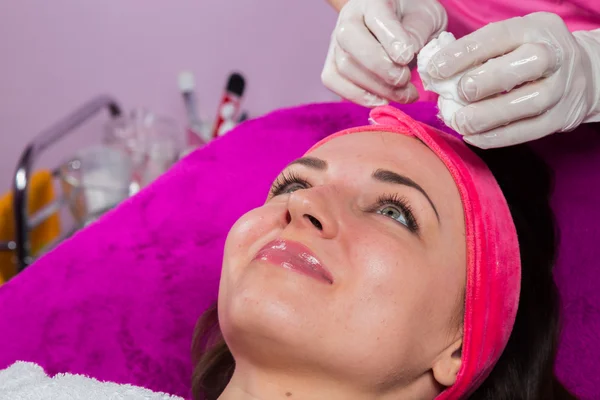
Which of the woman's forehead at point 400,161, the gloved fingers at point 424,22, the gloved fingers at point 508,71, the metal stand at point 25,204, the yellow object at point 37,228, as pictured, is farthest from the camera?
the yellow object at point 37,228

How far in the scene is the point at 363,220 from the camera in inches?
35.0

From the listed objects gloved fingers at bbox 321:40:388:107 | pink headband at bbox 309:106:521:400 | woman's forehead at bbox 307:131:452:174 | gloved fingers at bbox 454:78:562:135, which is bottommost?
pink headband at bbox 309:106:521:400

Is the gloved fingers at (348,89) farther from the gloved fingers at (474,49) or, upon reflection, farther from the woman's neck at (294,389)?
the woman's neck at (294,389)

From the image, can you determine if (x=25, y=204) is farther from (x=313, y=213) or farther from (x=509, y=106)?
(x=509, y=106)

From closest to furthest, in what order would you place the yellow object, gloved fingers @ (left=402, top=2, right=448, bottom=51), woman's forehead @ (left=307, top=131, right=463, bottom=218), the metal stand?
woman's forehead @ (left=307, top=131, right=463, bottom=218) → gloved fingers @ (left=402, top=2, right=448, bottom=51) → the metal stand → the yellow object

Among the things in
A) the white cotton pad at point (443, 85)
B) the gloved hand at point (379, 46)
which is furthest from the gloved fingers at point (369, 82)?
the white cotton pad at point (443, 85)

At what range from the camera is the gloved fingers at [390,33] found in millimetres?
940

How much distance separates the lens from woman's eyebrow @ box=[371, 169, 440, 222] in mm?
920

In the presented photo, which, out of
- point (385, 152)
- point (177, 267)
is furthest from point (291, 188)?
point (177, 267)

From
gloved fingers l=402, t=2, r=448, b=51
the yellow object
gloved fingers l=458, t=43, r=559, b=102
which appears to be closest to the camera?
gloved fingers l=458, t=43, r=559, b=102

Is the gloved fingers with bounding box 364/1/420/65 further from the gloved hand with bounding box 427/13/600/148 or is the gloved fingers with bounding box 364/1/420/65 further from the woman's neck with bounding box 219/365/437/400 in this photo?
the woman's neck with bounding box 219/365/437/400

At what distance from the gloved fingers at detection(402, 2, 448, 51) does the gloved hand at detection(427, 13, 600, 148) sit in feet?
0.63

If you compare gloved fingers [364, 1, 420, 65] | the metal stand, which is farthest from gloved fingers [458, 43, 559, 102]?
the metal stand

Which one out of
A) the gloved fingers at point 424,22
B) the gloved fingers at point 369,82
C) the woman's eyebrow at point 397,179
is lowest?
the woman's eyebrow at point 397,179
